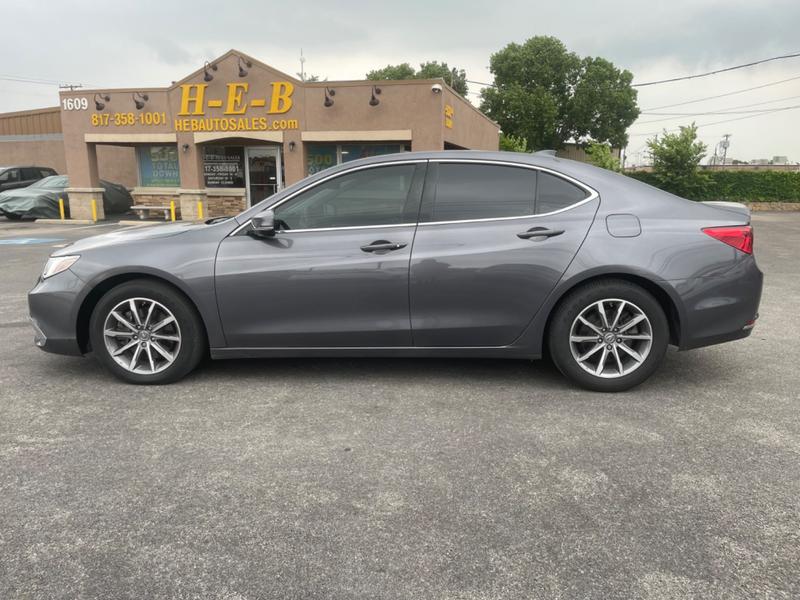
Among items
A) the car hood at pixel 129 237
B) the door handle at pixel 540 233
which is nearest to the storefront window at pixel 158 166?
the car hood at pixel 129 237

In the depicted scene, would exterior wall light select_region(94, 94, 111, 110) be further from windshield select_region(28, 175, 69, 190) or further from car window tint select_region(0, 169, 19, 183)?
car window tint select_region(0, 169, 19, 183)

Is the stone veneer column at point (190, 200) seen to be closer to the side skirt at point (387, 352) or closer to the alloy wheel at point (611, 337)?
the side skirt at point (387, 352)

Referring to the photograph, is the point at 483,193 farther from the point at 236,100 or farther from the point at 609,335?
the point at 236,100

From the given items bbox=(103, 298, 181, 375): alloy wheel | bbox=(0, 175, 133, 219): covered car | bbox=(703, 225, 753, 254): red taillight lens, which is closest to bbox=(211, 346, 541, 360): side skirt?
bbox=(103, 298, 181, 375): alloy wheel

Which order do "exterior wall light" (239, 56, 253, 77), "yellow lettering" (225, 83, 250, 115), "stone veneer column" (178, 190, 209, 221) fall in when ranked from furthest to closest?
"stone veneer column" (178, 190, 209, 221)
"yellow lettering" (225, 83, 250, 115)
"exterior wall light" (239, 56, 253, 77)

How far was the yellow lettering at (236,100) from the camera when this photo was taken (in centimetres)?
1784

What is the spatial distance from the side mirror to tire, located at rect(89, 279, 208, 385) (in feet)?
2.17

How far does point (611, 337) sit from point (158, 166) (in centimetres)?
1984

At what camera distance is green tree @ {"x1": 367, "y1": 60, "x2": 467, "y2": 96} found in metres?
56.2

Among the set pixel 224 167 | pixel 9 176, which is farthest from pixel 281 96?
pixel 9 176

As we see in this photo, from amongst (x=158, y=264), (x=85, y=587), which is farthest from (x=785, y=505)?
(x=158, y=264)

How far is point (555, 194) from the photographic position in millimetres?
3979

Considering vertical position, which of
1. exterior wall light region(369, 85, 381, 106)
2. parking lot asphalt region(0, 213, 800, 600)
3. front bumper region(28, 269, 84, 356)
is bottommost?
parking lot asphalt region(0, 213, 800, 600)

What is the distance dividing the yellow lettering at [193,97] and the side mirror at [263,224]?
52.5ft
